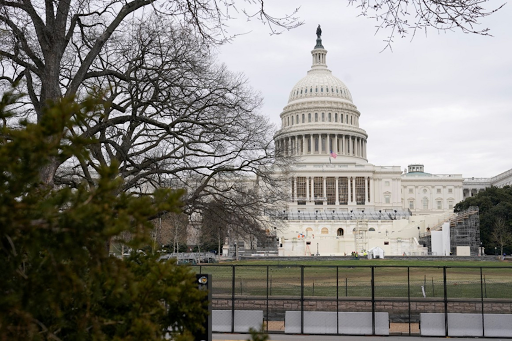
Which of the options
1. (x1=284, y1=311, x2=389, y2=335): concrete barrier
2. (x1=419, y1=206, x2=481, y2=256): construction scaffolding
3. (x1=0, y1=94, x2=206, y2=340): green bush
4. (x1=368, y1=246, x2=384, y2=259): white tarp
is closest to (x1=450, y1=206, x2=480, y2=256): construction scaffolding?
(x1=419, y1=206, x2=481, y2=256): construction scaffolding

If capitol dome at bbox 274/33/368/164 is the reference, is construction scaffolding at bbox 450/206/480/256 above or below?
below

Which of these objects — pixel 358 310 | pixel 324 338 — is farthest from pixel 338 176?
pixel 324 338

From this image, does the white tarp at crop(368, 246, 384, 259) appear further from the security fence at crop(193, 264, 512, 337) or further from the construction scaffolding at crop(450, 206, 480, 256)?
the security fence at crop(193, 264, 512, 337)

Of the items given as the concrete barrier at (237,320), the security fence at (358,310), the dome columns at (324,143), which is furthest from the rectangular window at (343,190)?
the concrete barrier at (237,320)

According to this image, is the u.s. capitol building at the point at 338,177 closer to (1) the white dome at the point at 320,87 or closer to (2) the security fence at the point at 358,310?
(1) the white dome at the point at 320,87

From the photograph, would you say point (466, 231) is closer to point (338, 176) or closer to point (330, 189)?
point (338, 176)

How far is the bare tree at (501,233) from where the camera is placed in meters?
83.6

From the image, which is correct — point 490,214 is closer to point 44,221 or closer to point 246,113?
point 246,113

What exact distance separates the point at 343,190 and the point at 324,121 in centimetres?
1782

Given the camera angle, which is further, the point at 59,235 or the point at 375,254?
the point at 375,254

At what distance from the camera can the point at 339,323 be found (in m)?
19.7

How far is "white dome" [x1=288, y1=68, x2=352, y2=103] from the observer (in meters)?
149

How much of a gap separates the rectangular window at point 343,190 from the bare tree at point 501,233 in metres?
50.2

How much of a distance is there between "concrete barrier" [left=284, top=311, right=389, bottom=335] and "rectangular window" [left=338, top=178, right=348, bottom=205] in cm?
11777
